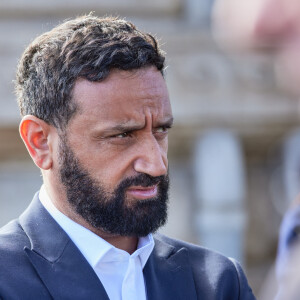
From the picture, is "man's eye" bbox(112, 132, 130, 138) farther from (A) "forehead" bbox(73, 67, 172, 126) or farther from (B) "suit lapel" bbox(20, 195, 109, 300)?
(B) "suit lapel" bbox(20, 195, 109, 300)

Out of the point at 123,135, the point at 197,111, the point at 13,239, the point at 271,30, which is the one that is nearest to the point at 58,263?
the point at 13,239

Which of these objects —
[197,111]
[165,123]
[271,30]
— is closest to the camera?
[271,30]

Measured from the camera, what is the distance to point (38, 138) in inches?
83.3

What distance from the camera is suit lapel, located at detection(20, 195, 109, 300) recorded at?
187 centimetres

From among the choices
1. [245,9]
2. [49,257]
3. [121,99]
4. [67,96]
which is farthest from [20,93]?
[245,9]

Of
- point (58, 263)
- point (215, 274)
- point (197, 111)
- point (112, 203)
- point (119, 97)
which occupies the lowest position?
point (197, 111)

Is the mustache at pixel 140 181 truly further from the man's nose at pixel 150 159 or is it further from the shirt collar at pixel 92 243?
the shirt collar at pixel 92 243

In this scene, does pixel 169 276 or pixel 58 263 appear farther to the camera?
pixel 169 276

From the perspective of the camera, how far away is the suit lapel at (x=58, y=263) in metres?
1.87

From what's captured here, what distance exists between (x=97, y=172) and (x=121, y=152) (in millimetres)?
93

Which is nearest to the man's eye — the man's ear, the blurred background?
the man's ear

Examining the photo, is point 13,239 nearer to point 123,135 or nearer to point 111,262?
point 111,262

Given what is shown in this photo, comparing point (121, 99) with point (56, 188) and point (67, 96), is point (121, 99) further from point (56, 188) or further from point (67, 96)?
point (56, 188)

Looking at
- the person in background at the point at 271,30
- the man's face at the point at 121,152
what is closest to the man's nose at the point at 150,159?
the man's face at the point at 121,152
